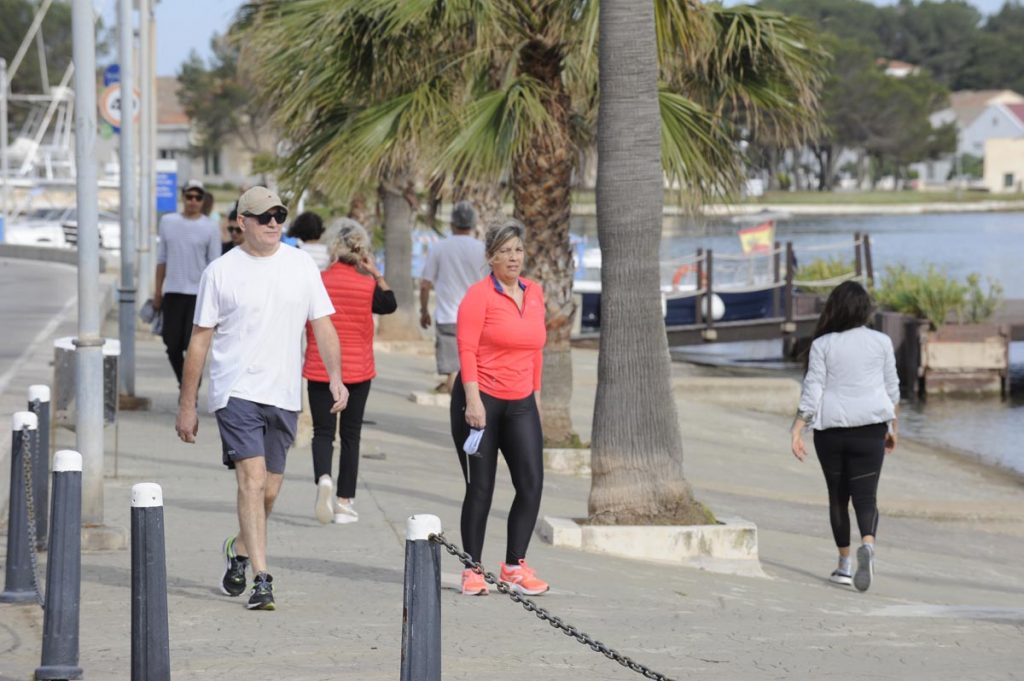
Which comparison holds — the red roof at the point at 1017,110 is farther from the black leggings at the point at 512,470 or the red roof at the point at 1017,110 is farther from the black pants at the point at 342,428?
the black leggings at the point at 512,470

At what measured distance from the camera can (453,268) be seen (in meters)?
13.2

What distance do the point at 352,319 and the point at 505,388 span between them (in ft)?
6.48

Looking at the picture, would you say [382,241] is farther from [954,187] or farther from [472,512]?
[954,187]

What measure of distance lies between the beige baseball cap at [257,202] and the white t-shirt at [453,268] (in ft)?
20.9

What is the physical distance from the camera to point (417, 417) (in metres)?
15.2

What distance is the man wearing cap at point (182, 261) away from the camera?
1238cm

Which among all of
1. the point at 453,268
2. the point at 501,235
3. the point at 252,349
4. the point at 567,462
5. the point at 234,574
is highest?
the point at 501,235

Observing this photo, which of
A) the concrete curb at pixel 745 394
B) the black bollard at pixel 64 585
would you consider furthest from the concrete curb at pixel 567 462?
the concrete curb at pixel 745 394

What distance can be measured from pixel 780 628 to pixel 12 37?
116090 millimetres

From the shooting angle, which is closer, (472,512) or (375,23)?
(472,512)

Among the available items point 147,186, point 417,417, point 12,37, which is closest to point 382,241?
point 147,186

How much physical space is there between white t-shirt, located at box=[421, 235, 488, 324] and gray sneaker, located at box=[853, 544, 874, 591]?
205 inches

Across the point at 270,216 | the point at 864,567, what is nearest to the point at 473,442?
the point at 270,216

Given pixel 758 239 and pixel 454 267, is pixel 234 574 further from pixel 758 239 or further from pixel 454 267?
pixel 758 239
